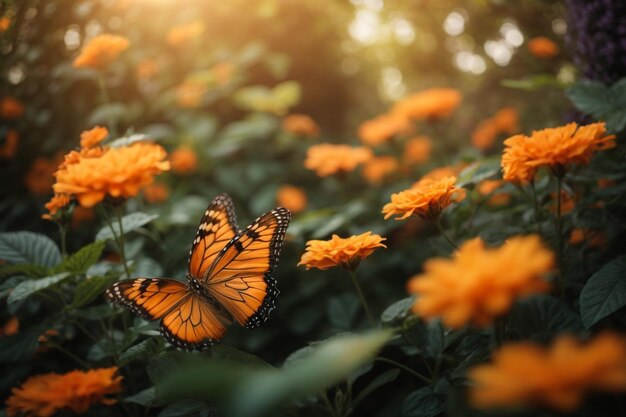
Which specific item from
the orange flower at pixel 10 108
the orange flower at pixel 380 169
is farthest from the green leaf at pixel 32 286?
the orange flower at pixel 380 169

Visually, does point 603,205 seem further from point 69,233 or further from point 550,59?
point 69,233

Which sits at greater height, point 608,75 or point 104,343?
point 104,343

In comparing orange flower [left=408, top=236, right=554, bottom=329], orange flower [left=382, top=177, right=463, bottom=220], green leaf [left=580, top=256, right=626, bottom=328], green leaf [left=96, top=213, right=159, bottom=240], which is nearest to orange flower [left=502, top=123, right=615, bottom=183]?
orange flower [left=382, top=177, right=463, bottom=220]

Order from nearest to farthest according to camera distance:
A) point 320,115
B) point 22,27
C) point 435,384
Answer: point 435,384 → point 22,27 → point 320,115

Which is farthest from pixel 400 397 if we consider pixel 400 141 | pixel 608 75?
pixel 400 141

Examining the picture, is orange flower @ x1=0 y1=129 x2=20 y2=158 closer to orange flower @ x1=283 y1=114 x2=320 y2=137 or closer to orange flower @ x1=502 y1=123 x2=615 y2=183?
orange flower @ x1=283 y1=114 x2=320 y2=137

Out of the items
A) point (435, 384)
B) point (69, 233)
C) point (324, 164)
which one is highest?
point (69, 233)
